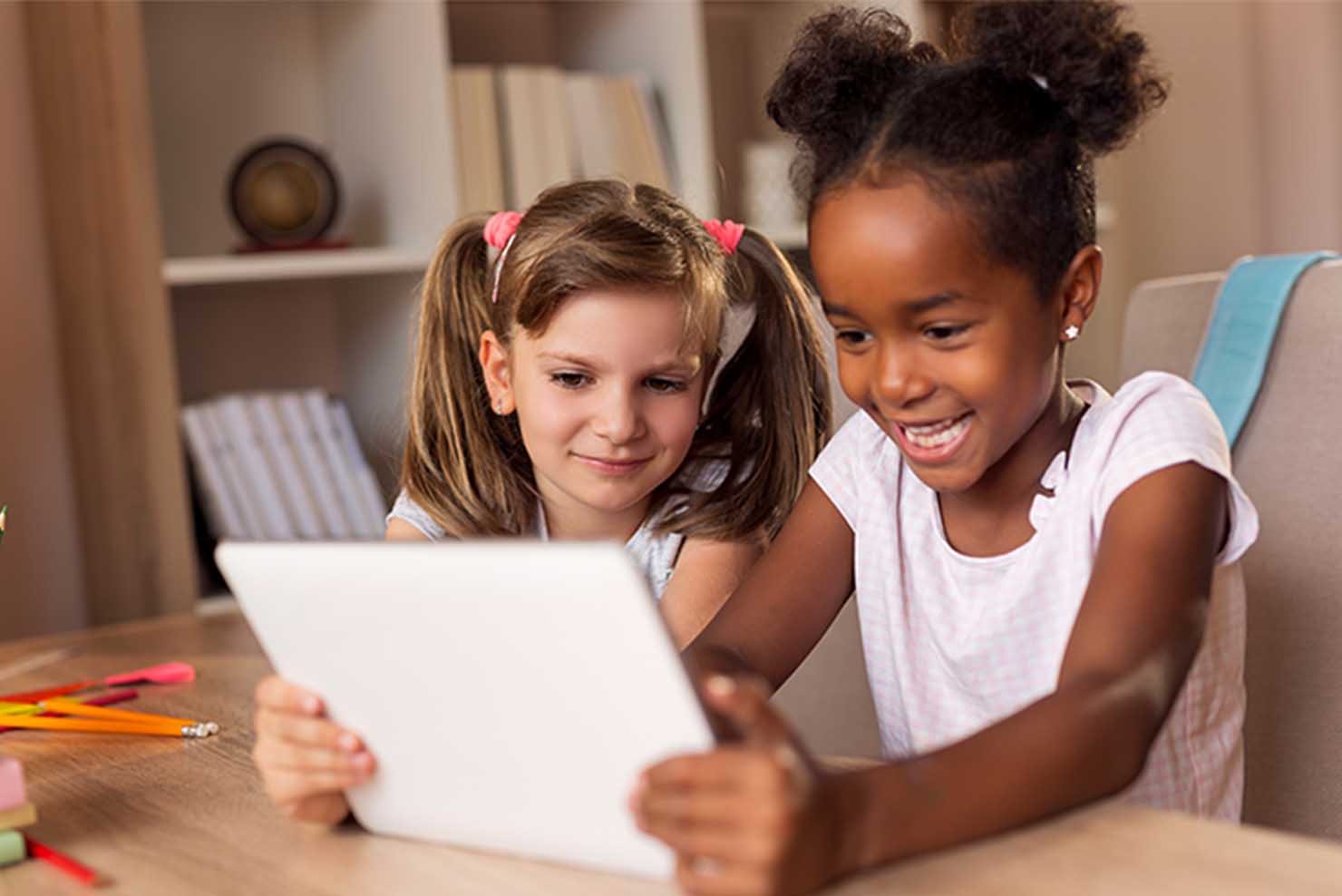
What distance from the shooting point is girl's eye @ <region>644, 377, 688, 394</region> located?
4.17 feet

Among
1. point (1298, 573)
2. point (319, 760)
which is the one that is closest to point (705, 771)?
point (319, 760)

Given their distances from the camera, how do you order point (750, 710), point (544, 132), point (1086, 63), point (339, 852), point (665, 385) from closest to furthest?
point (750, 710), point (339, 852), point (1086, 63), point (665, 385), point (544, 132)

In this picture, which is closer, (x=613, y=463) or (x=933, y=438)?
(x=933, y=438)

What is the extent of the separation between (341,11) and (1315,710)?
68.2 inches

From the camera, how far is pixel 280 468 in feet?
7.05

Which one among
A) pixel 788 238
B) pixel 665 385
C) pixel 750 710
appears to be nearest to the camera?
pixel 750 710

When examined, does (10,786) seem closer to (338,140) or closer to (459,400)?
(459,400)

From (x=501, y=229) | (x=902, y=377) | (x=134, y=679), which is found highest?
(x=501, y=229)

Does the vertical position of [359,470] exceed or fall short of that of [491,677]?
it falls short

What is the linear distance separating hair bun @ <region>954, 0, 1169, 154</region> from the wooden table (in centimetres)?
40

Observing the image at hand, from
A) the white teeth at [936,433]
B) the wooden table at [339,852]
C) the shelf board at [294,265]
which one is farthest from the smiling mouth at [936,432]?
the shelf board at [294,265]

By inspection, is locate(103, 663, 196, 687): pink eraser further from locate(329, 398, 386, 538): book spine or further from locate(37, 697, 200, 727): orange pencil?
locate(329, 398, 386, 538): book spine

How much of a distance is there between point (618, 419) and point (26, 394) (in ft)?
4.25

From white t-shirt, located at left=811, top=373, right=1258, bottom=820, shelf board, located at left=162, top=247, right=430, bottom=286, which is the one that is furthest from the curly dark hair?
shelf board, located at left=162, top=247, right=430, bottom=286
